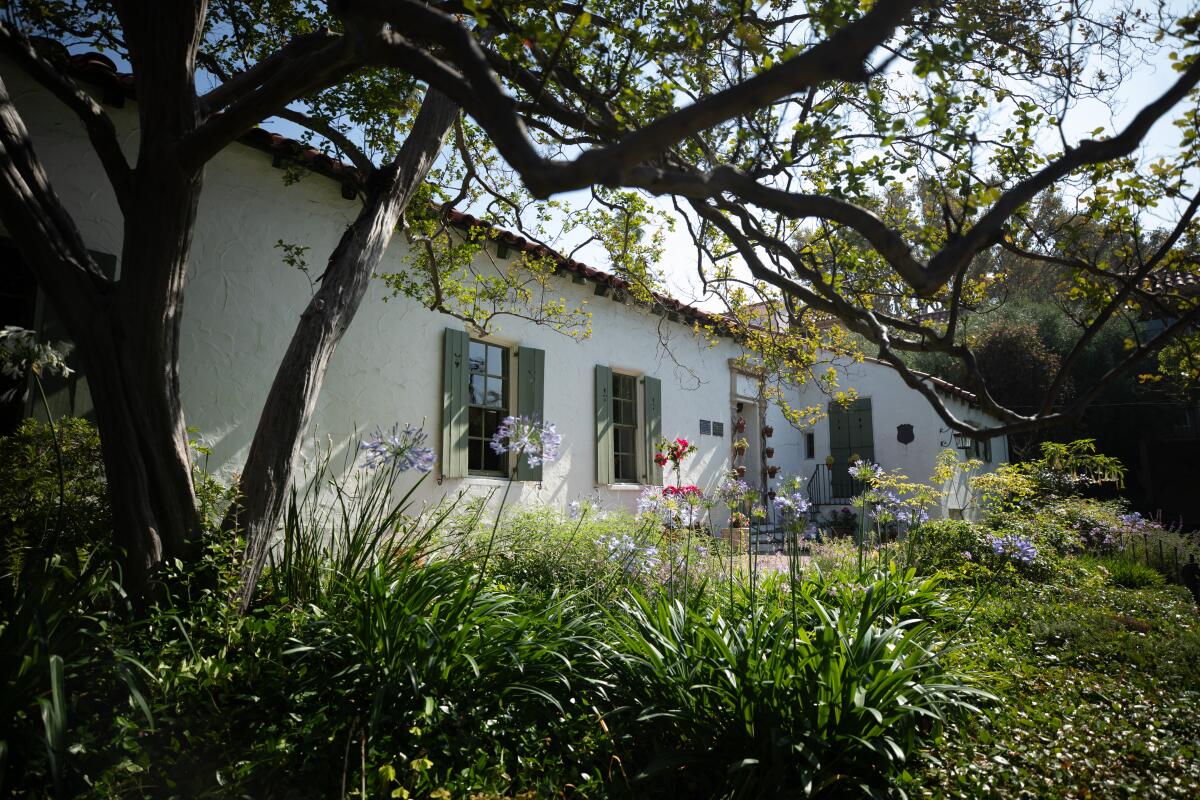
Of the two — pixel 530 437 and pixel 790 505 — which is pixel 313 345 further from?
pixel 790 505

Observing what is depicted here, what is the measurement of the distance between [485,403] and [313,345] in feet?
11.7

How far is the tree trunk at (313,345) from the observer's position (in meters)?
3.55

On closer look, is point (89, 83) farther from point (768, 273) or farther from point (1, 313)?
point (768, 273)

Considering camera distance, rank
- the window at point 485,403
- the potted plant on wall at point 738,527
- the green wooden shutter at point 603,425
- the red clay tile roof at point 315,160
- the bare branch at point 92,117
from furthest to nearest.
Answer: the green wooden shutter at point 603,425
the window at point 485,403
the red clay tile roof at point 315,160
the potted plant on wall at point 738,527
the bare branch at point 92,117

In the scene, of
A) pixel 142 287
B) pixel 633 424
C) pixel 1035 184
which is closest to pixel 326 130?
pixel 142 287

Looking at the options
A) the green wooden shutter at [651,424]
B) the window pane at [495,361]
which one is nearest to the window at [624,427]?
the green wooden shutter at [651,424]

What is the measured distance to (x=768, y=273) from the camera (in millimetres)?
3188

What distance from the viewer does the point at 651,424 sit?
9.30 meters

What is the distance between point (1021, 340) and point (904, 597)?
48.6ft

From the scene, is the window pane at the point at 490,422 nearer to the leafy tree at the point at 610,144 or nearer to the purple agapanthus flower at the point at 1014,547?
the leafy tree at the point at 610,144

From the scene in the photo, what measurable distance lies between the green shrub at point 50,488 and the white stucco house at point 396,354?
888 mm

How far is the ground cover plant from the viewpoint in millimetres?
2367

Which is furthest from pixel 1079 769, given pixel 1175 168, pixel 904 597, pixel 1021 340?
pixel 1021 340

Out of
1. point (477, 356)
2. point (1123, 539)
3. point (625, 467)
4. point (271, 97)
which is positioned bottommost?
point (1123, 539)
